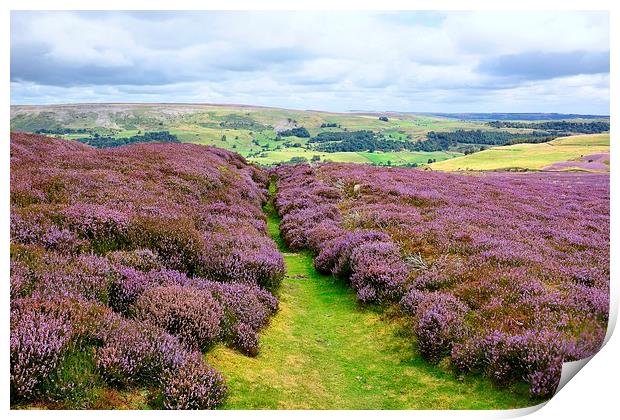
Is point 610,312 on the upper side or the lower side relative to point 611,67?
lower

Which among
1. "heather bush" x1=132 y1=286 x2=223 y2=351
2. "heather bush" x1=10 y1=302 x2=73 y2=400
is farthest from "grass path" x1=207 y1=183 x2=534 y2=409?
"heather bush" x1=10 y1=302 x2=73 y2=400

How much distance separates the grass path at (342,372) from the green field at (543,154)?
663 cm

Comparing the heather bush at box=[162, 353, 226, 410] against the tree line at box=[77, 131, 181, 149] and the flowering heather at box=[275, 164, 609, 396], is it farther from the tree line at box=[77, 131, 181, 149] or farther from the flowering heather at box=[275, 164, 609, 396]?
the tree line at box=[77, 131, 181, 149]

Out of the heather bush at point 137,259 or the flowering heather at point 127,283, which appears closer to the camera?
the flowering heather at point 127,283

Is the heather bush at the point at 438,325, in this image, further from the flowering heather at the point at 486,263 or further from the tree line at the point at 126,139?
the tree line at the point at 126,139

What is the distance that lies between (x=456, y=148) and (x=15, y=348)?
91.9 metres

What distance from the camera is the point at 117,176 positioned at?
13242 millimetres

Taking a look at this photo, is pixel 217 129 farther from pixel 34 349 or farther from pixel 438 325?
pixel 34 349

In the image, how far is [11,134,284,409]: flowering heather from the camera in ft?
16.2

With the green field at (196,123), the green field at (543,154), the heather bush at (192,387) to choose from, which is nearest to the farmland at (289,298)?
the heather bush at (192,387)

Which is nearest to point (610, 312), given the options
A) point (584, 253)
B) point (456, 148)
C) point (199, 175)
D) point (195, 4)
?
point (584, 253)

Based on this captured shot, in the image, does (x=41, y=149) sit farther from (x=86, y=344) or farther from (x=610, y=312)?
(x=610, y=312)

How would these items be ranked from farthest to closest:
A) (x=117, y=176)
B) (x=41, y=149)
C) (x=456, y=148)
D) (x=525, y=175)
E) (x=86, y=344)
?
(x=456, y=148) → (x=525, y=175) → (x=41, y=149) → (x=117, y=176) → (x=86, y=344)

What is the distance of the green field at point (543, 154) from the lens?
12.5 metres
